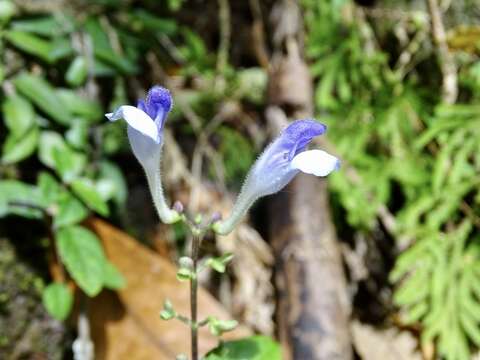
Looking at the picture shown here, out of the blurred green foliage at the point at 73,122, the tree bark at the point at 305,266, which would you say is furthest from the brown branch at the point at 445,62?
the blurred green foliage at the point at 73,122

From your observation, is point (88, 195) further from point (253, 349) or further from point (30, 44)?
point (253, 349)

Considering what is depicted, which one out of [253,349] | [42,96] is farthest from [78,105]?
[253,349]

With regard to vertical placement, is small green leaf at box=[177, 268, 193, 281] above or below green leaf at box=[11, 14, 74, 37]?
below

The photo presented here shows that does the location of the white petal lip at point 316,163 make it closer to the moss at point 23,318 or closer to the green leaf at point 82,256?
the green leaf at point 82,256

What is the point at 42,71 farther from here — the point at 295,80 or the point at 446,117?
the point at 446,117

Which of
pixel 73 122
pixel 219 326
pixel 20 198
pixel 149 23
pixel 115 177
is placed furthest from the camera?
pixel 149 23

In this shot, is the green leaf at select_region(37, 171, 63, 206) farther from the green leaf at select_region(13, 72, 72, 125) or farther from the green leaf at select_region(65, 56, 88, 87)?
the green leaf at select_region(65, 56, 88, 87)

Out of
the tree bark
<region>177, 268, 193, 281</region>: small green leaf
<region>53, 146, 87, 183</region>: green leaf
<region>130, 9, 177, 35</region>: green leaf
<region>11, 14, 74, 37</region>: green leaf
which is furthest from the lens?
<region>130, 9, 177, 35</region>: green leaf

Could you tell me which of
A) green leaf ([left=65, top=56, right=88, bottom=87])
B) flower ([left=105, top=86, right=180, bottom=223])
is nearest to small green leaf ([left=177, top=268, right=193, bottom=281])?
flower ([left=105, top=86, right=180, bottom=223])
